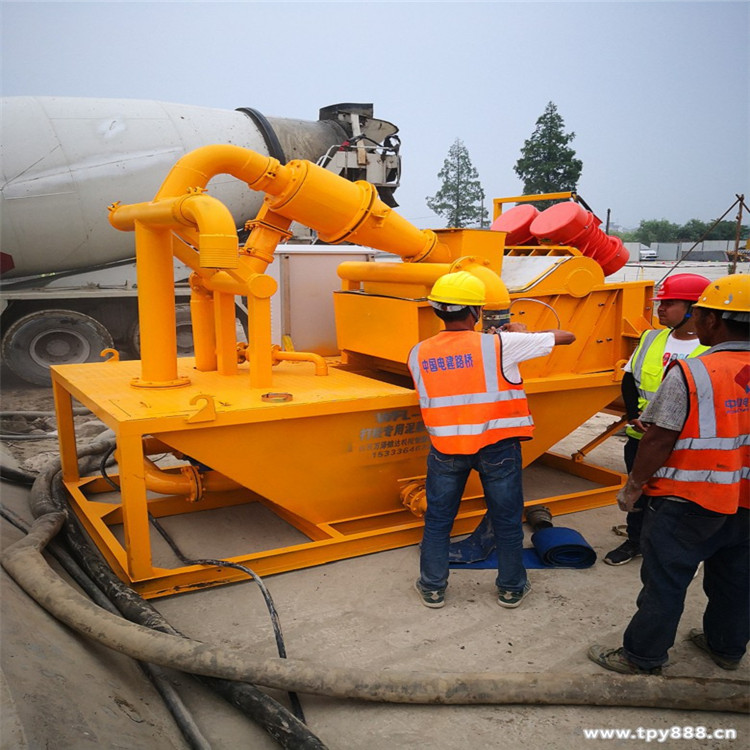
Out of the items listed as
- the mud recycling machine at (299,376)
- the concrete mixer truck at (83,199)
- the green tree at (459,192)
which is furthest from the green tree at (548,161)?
the mud recycling machine at (299,376)

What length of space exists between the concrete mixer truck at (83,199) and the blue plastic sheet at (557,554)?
5.49 m

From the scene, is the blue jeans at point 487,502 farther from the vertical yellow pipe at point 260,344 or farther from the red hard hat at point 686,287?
the red hard hat at point 686,287

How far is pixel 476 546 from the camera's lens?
13.2 feet

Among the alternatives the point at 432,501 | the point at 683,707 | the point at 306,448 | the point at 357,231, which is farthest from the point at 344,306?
the point at 683,707

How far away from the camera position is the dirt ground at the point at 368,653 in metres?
2.20

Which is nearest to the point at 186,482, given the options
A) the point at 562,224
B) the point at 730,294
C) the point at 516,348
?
the point at 516,348

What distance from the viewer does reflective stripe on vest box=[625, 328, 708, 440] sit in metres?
3.75

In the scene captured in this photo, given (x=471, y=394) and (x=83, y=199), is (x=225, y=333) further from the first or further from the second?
(x=83, y=199)

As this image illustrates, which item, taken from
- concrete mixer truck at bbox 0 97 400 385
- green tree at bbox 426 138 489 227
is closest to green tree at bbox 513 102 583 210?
green tree at bbox 426 138 489 227

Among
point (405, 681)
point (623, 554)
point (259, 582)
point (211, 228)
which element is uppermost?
point (211, 228)

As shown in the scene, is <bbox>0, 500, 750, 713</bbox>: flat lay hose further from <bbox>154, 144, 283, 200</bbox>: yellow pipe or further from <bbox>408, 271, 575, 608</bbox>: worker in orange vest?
<bbox>154, 144, 283, 200</bbox>: yellow pipe

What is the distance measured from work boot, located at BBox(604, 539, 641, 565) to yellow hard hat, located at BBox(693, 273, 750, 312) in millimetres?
1958

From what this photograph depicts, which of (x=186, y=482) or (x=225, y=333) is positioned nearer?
(x=186, y=482)

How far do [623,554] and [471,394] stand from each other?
1.54 metres
